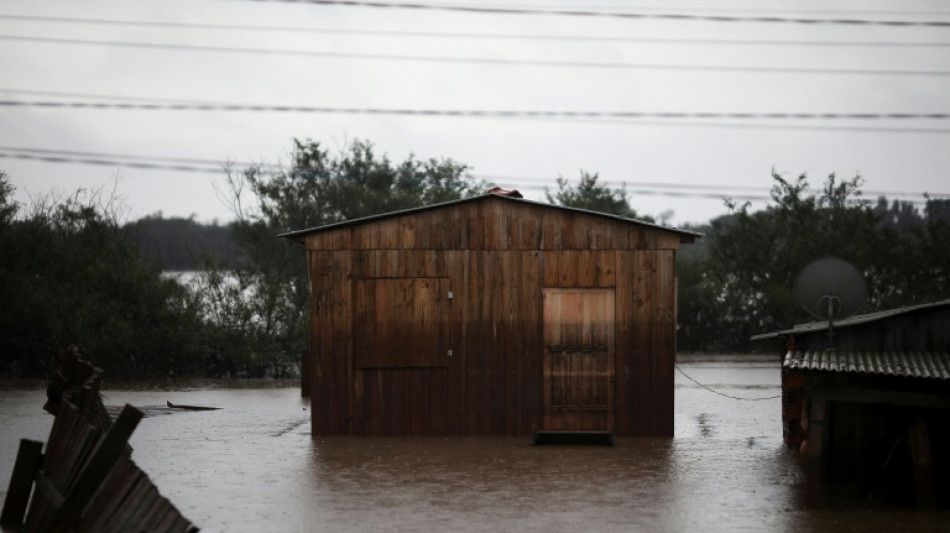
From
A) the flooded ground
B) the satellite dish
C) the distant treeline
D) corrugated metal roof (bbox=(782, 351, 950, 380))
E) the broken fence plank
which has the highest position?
the distant treeline

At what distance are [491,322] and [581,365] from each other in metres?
1.58

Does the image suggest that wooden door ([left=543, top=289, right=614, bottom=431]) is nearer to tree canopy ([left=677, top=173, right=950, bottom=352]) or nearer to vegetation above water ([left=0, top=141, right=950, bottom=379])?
vegetation above water ([left=0, top=141, right=950, bottom=379])

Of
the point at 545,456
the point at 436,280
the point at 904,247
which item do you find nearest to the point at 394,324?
the point at 436,280

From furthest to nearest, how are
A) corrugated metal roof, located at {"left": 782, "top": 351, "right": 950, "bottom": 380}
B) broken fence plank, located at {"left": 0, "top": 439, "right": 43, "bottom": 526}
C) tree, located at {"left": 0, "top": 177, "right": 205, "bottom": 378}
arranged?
tree, located at {"left": 0, "top": 177, "right": 205, "bottom": 378}, corrugated metal roof, located at {"left": 782, "top": 351, "right": 950, "bottom": 380}, broken fence plank, located at {"left": 0, "top": 439, "right": 43, "bottom": 526}

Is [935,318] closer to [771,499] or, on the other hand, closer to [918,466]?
[918,466]

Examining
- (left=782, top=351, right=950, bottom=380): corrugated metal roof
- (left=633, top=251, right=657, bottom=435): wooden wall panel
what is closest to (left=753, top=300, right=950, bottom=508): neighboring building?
(left=782, top=351, right=950, bottom=380): corrugated metal roof

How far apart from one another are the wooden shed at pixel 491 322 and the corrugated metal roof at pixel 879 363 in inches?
197

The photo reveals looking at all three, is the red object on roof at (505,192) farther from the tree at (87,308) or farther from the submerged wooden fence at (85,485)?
the tree at (87,308)

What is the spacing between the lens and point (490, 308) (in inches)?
783

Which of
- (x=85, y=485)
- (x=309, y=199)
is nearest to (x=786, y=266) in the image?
(x=309, y=199)

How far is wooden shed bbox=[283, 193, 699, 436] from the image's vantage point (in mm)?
19703

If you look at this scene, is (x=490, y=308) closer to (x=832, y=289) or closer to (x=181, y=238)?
(x=832, y=289)

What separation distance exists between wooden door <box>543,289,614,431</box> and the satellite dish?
5017 millimetres

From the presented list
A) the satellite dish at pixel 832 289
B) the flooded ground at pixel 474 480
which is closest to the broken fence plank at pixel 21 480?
the flooded ground at pixel 474 480
